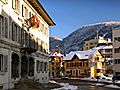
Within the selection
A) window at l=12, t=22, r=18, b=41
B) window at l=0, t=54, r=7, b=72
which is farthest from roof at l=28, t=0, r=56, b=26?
window at l=0, t=54, r=7, b=72

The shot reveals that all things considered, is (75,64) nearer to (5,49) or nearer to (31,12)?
(31,12)

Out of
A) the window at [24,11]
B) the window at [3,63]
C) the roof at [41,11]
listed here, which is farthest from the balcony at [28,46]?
the window at [3,63]

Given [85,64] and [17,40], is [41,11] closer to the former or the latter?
[17,40]

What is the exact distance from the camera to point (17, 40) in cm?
3281

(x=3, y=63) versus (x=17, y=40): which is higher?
(x=17, y=40)

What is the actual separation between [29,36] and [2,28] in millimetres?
12148

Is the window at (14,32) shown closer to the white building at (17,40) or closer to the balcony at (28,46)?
the white building at (17,40)

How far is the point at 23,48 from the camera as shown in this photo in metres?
34.4

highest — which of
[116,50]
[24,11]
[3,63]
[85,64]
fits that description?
[24,11]

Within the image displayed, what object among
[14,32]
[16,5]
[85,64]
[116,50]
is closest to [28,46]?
[14,32]

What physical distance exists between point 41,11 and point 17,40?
14.1 m

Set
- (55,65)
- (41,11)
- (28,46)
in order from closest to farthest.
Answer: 1. (28,46)
2. (41,11)
3. (55,65)

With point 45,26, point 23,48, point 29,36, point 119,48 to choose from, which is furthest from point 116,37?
point 23,48

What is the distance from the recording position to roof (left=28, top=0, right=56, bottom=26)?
39894 millimetres
